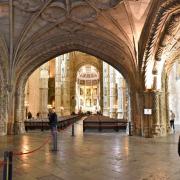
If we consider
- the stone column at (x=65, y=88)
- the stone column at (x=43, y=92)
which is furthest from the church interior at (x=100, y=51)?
the stone column at (x=65, y=88)

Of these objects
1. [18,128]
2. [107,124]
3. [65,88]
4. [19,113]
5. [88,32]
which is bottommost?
[18,128]

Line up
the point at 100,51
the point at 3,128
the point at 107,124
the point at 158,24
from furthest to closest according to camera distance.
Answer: the point at 107,124, the point at 100,51, the point at 3,128, the point at 158,24

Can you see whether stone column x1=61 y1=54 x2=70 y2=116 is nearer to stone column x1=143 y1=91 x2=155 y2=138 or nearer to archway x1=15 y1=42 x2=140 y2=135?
archway x1=15 y1=42 x2=140 y2=135

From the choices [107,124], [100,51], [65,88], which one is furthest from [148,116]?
[65,88]

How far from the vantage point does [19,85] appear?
17.2 meters

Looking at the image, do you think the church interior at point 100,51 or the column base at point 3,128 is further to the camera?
the column base at point 3,128

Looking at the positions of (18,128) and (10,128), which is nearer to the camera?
(10,128)

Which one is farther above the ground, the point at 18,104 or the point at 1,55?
the point at 1,55

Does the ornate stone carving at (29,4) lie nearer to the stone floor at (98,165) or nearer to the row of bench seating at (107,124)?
the row of bench seating at (107,124)

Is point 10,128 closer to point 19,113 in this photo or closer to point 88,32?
point 19,113

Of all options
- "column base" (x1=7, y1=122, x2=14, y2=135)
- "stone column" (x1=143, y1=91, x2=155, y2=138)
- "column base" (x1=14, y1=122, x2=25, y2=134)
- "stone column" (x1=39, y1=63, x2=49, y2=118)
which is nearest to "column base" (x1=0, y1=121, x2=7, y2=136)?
"column base" (x1=7, y1=122, x2=14, y2=135)

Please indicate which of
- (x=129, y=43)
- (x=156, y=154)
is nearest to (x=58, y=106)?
(x=129, y=43)

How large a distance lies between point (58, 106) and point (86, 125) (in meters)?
16.6

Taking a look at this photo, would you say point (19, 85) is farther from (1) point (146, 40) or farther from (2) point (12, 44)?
(1) point (146, 40)
